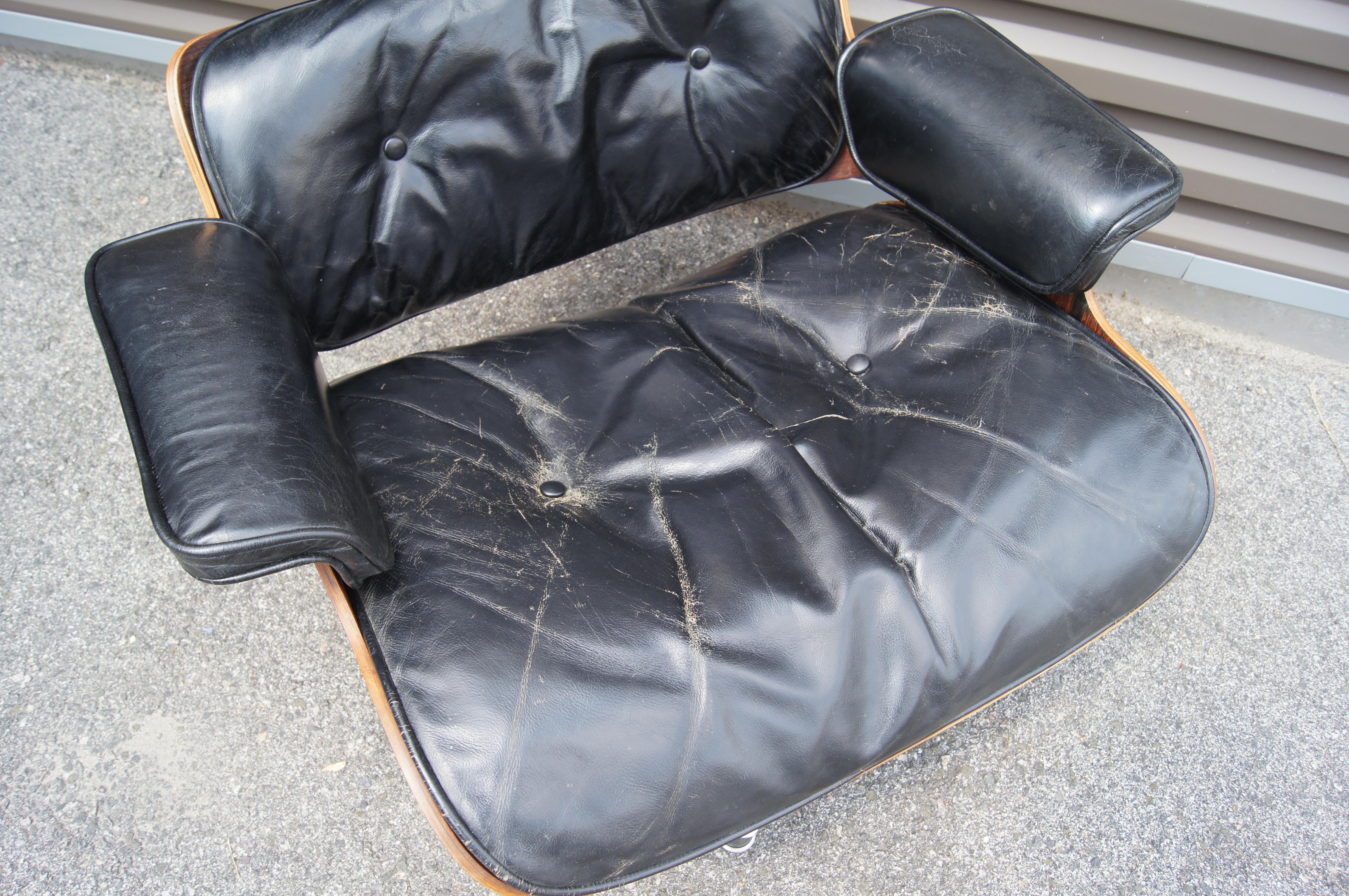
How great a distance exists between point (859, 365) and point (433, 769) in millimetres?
673

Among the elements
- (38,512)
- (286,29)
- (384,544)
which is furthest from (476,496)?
(38,512)

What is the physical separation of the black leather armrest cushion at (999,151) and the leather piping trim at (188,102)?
2.50 ft

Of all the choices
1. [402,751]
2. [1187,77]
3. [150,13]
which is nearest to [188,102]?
[402,751]

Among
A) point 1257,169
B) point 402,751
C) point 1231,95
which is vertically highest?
point 1231,95

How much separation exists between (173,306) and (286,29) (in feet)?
1.07

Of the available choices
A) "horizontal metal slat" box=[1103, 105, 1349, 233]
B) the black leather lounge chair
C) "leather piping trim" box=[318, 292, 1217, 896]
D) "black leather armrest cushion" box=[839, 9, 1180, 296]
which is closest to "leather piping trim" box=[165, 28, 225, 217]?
the black leather lounge chair

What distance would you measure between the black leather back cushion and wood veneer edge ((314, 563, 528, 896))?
1.19ft

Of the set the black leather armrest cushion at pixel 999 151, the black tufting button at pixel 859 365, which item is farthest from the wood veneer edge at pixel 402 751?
the black leather armrest cushion at pixel 999 151

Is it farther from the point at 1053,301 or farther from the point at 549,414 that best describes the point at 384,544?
the point at 1053,301

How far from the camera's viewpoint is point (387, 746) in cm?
119

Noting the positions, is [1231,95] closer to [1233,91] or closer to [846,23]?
[1233,91]

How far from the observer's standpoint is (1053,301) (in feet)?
3.59

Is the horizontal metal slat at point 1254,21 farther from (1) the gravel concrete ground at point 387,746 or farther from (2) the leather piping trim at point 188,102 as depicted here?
(2) the leather piping trim at point 188,102

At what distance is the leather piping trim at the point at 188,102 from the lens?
0.85 meters
